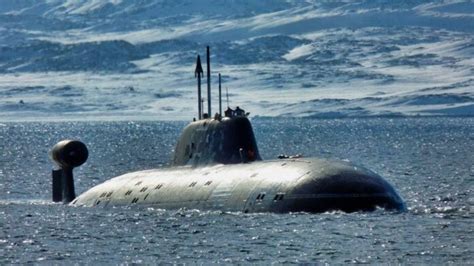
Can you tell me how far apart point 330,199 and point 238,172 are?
5515 mm

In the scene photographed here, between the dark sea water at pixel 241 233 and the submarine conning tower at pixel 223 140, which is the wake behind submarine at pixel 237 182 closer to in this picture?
the submarine conning tower at pixel 223 140

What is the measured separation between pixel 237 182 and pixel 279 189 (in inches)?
108

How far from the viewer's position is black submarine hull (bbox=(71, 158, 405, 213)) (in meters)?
56.6

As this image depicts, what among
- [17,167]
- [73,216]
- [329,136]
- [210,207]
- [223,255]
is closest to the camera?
[223,255]

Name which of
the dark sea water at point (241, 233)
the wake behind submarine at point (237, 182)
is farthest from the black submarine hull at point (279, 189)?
the dark sea water at point (241, 233)

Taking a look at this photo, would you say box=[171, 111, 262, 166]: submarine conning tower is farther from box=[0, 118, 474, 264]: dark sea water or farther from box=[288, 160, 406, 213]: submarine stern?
box=[288, 160, 406, 213]: submarine stern

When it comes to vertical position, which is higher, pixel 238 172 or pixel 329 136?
pixel 238 172

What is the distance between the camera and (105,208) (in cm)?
6788

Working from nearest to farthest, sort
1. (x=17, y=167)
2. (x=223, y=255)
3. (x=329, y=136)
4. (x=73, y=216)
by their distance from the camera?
1. (x=223, y=255)
2. (x=73, y=216)
3. (x=17, y=167)
4. (x=329, y=136)

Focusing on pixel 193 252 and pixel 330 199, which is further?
pixel 330 199

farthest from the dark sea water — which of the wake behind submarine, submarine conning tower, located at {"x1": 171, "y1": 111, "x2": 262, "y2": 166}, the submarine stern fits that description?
submarine conning tower, located at {"x1": 171, "y1": 111, "x2": 262, "y2": 166}

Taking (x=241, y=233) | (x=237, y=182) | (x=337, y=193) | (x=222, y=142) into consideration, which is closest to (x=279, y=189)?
(x=337, y=193)

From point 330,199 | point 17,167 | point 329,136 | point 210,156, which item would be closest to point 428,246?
point 330,199

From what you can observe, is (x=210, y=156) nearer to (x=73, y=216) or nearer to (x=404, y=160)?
(x=73, y=216)
